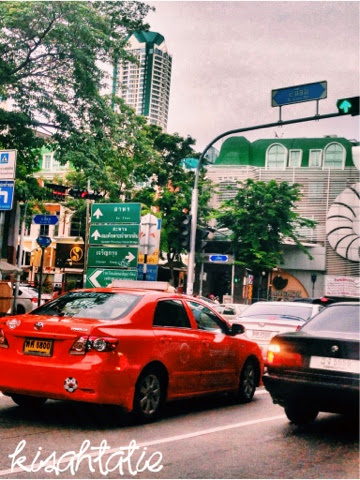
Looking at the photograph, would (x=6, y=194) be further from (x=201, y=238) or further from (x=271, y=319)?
(x=201, y=238)

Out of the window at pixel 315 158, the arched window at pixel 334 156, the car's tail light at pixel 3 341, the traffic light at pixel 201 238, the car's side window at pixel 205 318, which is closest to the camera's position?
the car's tail light at pixel 3 341

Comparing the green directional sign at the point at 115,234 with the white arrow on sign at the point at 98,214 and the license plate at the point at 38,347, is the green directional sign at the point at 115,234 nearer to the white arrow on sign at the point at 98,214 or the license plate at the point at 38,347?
the white arrow on sign at the point at 98,214

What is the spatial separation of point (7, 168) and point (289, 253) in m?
42.2

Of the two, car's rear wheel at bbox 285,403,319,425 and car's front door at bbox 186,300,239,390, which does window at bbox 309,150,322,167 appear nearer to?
car's front door at bbox 186,300,239,390

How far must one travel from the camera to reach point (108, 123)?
2169 cm

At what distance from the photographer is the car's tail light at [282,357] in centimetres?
665

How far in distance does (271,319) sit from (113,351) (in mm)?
6284

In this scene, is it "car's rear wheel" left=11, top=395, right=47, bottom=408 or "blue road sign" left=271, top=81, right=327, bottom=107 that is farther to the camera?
"blue road sign" left=271, top=81, right=327, bottom=107

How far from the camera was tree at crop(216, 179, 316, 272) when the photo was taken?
4291 cm

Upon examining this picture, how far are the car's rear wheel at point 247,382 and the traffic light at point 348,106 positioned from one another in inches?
272

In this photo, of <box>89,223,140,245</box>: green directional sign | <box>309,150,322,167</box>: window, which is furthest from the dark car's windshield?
<box>309,150,322,167</box>: window

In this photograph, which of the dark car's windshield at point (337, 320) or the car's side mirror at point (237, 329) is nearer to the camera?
the dark car's windshield at point (337, 320)

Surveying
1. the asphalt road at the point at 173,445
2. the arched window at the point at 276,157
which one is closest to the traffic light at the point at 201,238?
the asphalt road at the point at 173,445

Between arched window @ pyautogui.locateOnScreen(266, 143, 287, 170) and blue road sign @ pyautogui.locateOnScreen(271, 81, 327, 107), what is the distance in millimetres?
43641
